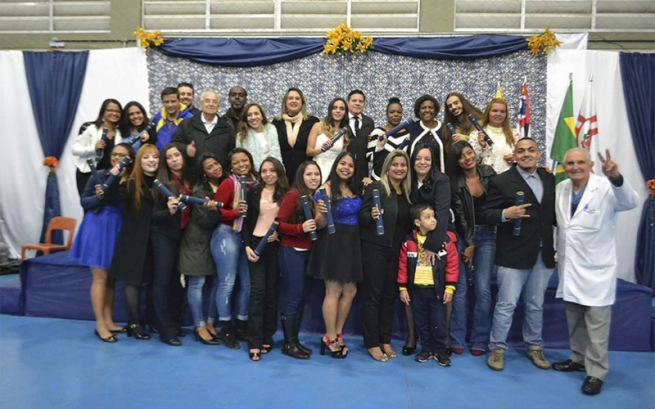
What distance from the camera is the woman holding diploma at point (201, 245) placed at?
3.80 metres

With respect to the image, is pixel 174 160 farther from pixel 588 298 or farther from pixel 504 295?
pixel 588 298

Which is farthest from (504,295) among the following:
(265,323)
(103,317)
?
(103,317)

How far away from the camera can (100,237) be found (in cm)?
391

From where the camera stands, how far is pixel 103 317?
400 cm

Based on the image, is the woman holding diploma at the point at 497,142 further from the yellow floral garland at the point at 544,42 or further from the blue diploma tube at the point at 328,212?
the yellow floral garland at the point at 544,42

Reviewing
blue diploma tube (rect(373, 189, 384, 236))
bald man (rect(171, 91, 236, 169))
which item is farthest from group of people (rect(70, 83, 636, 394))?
bald man (rect(171, 91, 236, 169))

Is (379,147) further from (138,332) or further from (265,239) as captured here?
(138,332)

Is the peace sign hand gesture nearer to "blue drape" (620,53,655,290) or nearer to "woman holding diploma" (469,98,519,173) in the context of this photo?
"woman holding diploma" (469,98,519,173)

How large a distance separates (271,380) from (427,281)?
1234 millimetres

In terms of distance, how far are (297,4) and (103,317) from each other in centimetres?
465

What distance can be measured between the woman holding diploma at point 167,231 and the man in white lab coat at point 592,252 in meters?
2.68

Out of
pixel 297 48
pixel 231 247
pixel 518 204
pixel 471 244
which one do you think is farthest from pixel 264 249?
pixel 297 48

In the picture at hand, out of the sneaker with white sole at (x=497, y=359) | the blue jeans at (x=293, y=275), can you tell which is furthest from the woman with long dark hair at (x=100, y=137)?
the sneaker with white sole at (x=497, y=359)

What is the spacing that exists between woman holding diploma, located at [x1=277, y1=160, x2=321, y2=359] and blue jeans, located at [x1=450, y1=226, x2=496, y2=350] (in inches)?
43.2
